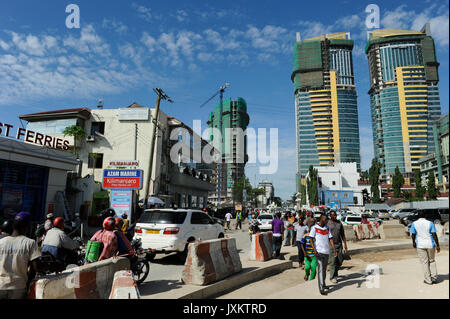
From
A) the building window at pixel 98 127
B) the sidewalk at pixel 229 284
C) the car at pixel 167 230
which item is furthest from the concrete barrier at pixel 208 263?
the building window at pixel 98 127

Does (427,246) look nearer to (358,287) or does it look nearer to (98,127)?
(358,287)

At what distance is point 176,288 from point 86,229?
15944 mm

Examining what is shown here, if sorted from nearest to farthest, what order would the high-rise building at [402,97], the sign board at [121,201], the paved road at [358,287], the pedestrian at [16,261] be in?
the pedestrian at [16,261] → the paved road at [358,287] → the sign board at [121,201] → the high-rise building at [402,97]

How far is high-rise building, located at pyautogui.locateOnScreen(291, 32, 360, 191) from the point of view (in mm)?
173625

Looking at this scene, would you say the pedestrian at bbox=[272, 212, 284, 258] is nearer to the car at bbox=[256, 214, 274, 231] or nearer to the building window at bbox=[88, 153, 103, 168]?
the car at bbox=[256, 214, 274, 231]

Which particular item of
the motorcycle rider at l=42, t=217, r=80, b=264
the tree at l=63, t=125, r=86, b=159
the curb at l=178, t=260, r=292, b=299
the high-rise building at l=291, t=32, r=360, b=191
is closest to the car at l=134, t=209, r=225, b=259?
the curb at l=178, t=260, r=292, b=299

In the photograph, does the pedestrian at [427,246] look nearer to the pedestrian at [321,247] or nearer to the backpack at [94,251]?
the pedestrian at [321,247]

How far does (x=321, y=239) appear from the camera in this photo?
21.7 ft

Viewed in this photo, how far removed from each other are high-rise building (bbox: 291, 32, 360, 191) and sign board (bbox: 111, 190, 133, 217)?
16360 cm

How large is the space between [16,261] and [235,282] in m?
4.99

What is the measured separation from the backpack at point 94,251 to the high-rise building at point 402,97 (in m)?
174

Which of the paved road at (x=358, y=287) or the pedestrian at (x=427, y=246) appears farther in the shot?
the pedestrian at (x=427, y=246)

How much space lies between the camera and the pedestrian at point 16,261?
12.6 ft
